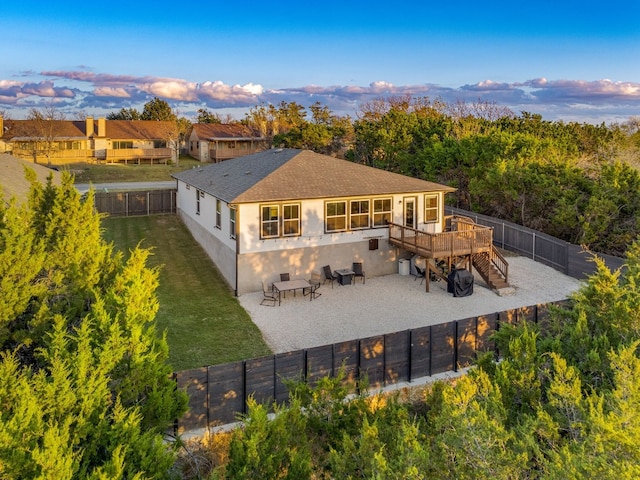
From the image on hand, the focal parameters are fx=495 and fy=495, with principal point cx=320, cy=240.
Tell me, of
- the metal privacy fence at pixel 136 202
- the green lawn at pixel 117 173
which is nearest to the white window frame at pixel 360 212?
the metal privacy fence at pixel 136 202

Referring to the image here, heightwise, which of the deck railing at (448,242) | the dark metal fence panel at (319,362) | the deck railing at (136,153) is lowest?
the dark metal fence panel at (319,362)

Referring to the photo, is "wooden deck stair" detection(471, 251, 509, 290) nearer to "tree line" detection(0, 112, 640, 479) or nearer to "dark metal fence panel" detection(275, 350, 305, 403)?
"tree line" detection(0, 112, 640, 479)

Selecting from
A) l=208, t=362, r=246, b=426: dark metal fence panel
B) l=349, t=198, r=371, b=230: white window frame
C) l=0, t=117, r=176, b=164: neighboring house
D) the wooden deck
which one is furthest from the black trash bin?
l=0, t=117, r=176, b=164: neighboring house

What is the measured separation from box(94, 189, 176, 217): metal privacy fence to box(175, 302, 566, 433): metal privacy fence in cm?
2322

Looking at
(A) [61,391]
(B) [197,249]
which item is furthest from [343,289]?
(A) [61,391]

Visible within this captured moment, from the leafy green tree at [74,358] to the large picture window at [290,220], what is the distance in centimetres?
791

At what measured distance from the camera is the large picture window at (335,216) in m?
20.0

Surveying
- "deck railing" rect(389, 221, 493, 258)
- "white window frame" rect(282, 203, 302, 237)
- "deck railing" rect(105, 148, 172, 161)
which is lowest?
"deck railing" rect(389, 221, 493, 258)

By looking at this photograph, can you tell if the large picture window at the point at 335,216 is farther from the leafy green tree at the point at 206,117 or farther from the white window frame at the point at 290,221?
the leafy green tree at the point at 206,117

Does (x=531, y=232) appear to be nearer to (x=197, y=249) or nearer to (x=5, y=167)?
(x=197, y=249)

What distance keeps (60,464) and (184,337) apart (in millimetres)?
8756

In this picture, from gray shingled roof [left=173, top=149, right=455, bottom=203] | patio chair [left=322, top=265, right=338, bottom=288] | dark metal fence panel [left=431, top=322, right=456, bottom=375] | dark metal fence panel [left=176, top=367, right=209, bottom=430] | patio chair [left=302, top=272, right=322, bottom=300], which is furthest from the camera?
patio chair [left=322, top=265, right=338, bottom=288]

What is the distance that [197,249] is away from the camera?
79.2 ft

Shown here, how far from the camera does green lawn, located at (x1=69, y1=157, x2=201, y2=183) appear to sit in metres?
44.3
